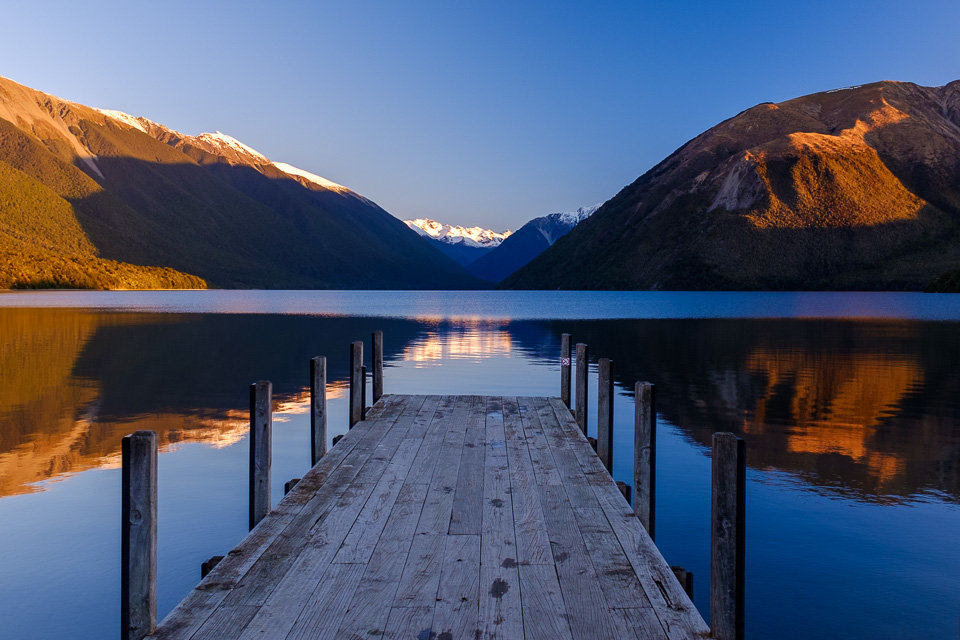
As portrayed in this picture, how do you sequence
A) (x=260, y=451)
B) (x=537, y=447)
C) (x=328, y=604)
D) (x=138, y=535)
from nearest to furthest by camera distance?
1. (x=138, y=535)
2. (x=328, y=604)
3. (x=260, y=451)
4. (x=537, y=447)

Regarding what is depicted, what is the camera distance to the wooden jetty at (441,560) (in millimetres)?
4844

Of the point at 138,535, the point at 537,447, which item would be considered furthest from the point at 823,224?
the point at 138,535

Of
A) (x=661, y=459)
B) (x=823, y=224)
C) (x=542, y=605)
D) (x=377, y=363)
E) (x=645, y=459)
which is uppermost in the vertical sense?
(x=823, y=224)

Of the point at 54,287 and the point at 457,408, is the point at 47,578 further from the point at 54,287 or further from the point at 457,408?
the point at 54,287

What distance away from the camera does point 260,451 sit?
772cm

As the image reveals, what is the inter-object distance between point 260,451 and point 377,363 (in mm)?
7270

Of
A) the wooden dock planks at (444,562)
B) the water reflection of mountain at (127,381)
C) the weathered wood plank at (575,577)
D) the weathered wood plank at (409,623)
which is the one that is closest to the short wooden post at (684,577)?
the wooden dock planks at (444,562)

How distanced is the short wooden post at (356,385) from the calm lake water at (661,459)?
1.49 metres

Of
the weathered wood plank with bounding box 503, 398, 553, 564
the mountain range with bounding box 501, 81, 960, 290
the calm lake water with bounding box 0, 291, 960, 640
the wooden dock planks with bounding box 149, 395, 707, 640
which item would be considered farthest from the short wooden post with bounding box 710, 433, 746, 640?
the mountain range with bounding box 501, 81, 960, 290

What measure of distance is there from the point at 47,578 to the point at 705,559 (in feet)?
25.2

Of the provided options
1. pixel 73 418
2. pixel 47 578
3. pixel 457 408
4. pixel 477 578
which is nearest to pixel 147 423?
pixel 73 418

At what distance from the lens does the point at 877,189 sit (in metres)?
183

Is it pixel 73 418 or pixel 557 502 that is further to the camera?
pixel 73 418

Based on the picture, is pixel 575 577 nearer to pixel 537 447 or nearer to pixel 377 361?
pixel 537 447
